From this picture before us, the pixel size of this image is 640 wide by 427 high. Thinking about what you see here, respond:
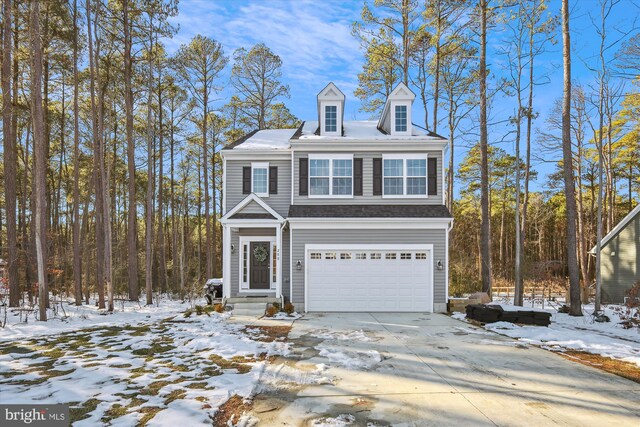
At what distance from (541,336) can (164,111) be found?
21235mm


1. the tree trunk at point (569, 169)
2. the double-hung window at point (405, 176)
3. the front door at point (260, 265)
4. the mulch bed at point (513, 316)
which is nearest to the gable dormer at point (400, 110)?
the double-hung window at point (405, 176)

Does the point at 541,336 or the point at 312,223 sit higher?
the point at 312,223

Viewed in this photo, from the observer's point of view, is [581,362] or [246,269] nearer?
[581,362]

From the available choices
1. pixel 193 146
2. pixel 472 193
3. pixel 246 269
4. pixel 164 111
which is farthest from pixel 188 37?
pixel 472 193

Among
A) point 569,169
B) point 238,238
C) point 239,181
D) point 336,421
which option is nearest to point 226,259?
point 238,238

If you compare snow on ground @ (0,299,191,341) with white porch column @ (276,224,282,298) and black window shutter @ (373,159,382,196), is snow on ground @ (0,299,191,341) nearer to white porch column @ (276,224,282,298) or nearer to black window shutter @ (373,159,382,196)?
white porch column @ (276,224,282,298)

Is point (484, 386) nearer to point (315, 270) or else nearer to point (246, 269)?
point (315, 270)

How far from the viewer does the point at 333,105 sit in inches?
583

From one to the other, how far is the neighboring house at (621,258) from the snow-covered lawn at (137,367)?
1653cm

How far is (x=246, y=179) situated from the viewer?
14.4 meters

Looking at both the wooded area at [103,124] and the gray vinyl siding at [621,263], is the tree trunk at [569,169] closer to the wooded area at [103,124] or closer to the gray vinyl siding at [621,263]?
the gray vinyl siding at [621,263]

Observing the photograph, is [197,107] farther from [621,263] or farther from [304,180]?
[621,263]

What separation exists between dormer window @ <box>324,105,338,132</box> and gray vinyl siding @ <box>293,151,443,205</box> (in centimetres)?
153

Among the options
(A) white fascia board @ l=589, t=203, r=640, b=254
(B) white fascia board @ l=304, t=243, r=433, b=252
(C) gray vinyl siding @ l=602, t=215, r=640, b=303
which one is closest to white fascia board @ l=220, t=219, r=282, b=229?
(B) white fascia board @ l=304, t=243, r=433, b=252
